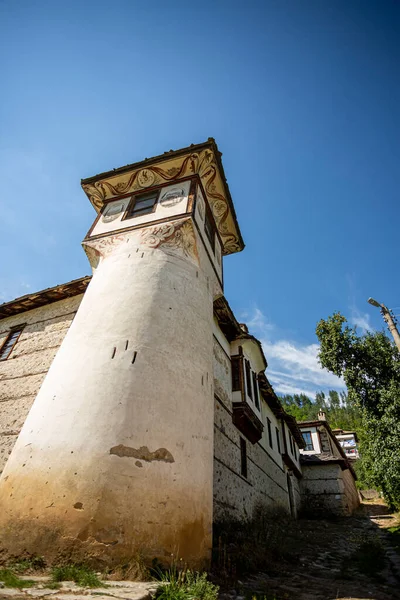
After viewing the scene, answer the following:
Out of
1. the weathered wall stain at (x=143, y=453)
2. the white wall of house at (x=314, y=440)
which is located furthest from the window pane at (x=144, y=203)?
the white wall of house at (x=314, y=440)

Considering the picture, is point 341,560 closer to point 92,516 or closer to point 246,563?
point 246,563

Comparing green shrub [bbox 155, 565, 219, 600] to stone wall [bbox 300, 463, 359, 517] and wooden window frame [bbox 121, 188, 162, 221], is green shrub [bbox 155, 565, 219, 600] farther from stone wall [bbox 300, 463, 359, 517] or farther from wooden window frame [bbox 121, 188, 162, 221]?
stone wall [bbox 300, 463, 359, 517]

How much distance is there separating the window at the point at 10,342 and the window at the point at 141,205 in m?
5.55

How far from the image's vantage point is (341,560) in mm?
7207

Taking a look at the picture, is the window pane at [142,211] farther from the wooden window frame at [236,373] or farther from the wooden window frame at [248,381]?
the wooden window frame at [248,381]

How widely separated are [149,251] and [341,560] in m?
8.59

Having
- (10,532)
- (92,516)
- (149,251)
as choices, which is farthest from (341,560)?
(149,251)

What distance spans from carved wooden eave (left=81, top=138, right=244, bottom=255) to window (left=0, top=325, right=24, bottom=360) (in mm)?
4935

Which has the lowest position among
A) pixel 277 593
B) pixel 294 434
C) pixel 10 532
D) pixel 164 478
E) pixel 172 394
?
pixel 277 593

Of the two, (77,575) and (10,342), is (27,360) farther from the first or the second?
(77,575)

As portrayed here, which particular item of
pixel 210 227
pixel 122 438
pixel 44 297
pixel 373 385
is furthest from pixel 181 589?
pixel 373 385

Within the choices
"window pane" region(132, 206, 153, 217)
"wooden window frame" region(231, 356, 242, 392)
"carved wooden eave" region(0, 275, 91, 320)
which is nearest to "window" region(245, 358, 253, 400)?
A: "wooden window frame" region(231, 356, 242, 392)

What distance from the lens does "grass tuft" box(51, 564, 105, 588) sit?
3116mm

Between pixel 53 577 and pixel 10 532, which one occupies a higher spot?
pixel 10 532
